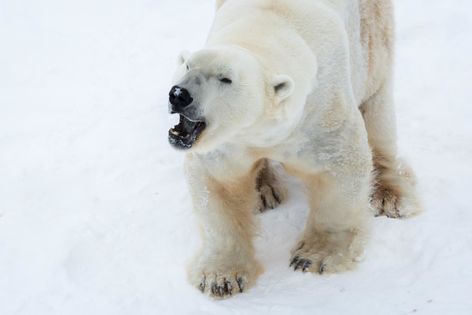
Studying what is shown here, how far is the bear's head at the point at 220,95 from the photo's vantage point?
2.72 metres

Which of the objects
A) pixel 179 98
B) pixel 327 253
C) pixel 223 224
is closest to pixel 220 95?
pixel 179 98

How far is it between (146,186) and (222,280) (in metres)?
1.15

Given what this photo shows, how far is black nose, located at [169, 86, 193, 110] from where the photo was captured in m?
2.67

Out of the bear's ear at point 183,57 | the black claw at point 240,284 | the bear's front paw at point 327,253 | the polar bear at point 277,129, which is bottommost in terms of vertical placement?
the black claw at point 240,284

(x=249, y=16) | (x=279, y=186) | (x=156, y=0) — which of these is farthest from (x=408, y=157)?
(x=156, y=0)

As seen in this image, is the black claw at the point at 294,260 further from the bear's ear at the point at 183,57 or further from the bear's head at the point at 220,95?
the bear's ear at the point at 183,57

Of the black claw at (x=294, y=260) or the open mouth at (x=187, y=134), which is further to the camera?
the black claw at (x=294, y=260)

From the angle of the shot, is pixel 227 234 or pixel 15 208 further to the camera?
pixel 15 208

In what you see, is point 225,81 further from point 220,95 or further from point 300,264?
point 300,264

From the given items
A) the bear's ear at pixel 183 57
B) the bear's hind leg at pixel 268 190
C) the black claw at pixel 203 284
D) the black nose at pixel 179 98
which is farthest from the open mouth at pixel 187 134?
the bear's hind leg at pixel 268 190

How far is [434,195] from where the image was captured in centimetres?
412

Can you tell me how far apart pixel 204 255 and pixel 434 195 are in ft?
4.56

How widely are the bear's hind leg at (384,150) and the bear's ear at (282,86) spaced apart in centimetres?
149

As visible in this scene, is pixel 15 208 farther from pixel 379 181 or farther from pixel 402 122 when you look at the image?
pixel 402 122
